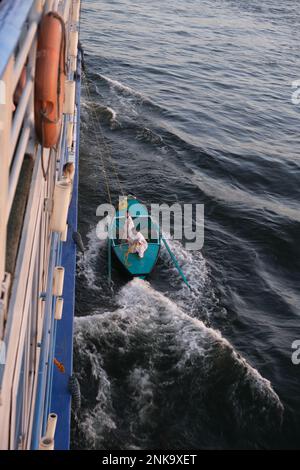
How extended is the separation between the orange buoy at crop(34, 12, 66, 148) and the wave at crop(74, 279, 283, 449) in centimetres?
607

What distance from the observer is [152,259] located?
12578mm

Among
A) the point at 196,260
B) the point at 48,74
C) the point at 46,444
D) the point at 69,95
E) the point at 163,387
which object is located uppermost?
the point at 69,95

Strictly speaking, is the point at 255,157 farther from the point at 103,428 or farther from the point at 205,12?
the point at 205,12

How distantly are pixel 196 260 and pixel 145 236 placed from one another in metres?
1.52

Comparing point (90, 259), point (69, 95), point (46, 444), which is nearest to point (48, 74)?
point (46, 444)

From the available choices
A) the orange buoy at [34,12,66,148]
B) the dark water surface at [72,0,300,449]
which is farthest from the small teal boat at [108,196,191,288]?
the orange buoy at [34,12,66,148]

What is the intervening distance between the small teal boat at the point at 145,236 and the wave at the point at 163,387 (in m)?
1.26

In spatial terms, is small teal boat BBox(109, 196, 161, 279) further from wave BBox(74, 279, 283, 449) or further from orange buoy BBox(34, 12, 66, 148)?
orange buoy BBox(34, 12, 66, 148)

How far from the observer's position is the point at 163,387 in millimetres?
9430

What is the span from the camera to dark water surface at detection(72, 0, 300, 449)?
359 inches

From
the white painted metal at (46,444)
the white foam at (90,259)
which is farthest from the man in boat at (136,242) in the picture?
the white painted metal at (46,444)

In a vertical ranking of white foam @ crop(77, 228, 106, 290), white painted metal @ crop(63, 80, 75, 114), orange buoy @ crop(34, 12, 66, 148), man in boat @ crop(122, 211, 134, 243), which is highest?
white painted metal @ crop(63, 80, 75, 114)

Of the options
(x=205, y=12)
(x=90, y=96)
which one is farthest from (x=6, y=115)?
(x=205, y=12)

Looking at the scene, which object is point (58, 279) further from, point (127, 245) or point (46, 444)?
point (127, 245)
